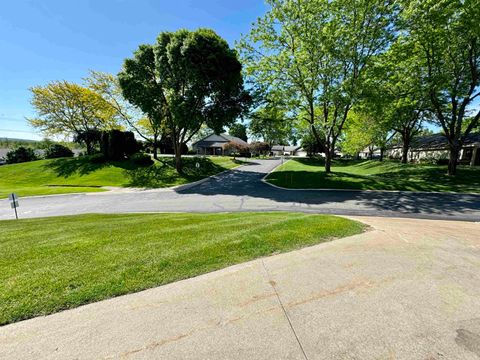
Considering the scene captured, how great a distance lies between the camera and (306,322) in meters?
2.76

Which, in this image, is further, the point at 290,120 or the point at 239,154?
the point at 239,154

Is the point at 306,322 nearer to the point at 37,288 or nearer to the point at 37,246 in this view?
the point at 37,288

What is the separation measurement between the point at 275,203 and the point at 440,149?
35834mm

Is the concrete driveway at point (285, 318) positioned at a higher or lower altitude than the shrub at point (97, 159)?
lower

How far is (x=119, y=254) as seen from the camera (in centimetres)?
475

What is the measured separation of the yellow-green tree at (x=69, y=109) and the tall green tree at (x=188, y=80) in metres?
14.6

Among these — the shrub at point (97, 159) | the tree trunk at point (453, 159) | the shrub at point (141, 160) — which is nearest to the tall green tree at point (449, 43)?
the tree trunk at point (453, 159)

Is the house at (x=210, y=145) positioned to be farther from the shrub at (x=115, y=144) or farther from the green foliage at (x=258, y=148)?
the shrub at (x=115, y=144)

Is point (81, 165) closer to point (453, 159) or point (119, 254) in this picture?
point (119, 254)

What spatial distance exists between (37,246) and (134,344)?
4657 mm

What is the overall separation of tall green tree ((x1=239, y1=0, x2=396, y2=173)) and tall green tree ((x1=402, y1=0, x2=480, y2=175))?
1901mm

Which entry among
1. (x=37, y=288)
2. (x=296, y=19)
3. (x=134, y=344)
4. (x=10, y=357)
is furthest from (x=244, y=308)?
(x=296, y=19)

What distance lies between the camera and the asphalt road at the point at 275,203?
10.2 meters

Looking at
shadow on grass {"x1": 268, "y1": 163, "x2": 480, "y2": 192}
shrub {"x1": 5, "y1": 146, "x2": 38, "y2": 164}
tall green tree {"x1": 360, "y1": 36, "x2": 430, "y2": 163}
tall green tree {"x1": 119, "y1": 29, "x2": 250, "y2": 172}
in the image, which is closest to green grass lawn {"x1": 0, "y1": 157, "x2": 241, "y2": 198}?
tall green tree {"x1": 119, "y1": 29, "x2": 250, "y2": 172}
